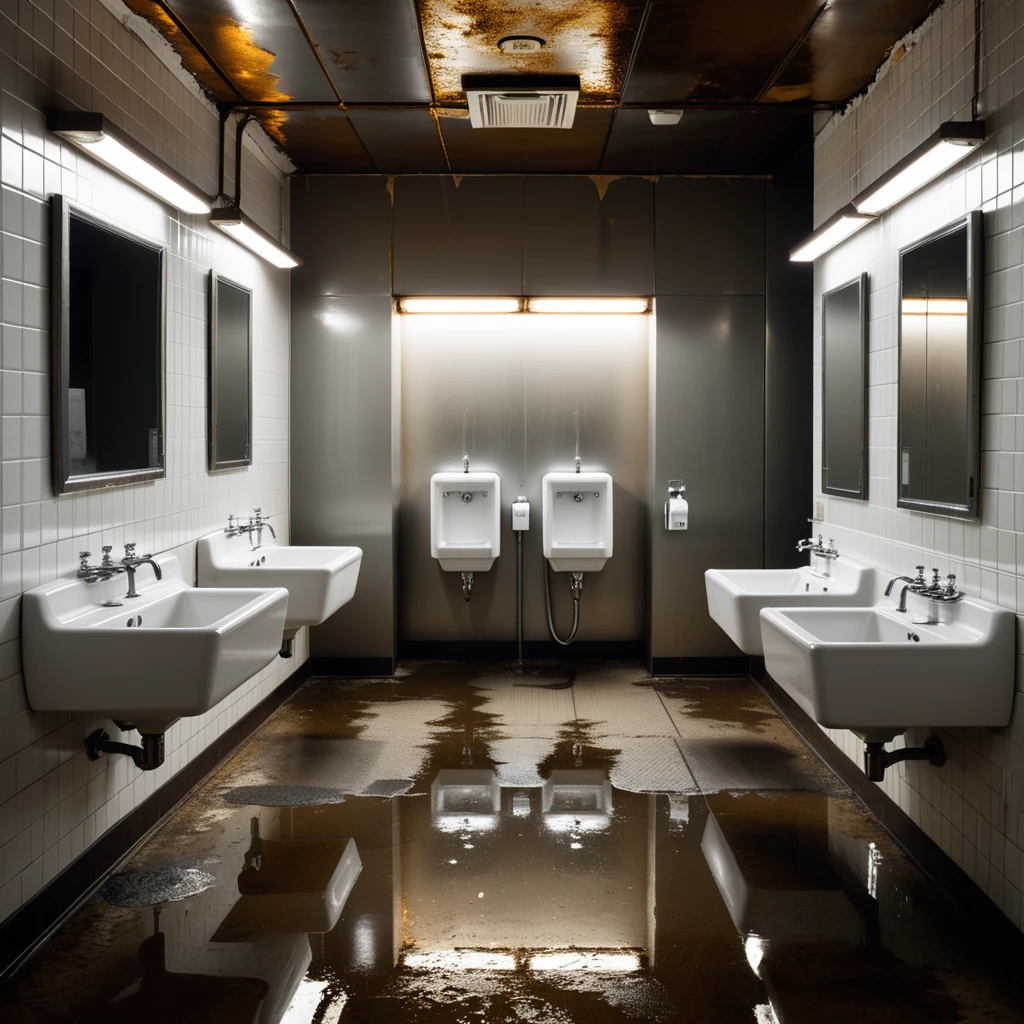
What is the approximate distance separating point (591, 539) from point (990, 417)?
3.09m

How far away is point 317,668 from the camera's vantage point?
573cm

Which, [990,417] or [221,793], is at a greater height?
[990,417]

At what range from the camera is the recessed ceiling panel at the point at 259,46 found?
11.0 ft

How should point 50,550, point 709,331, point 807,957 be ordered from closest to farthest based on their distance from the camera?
point 807,957
point 50,550
point 709,331

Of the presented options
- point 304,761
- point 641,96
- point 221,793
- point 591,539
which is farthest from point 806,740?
point 641,96

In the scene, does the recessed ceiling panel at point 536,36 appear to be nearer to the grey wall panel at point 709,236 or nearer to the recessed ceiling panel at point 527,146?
the recessed ceiling panel at point 527,146

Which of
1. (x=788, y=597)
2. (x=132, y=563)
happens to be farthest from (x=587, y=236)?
(x=132, y=563)

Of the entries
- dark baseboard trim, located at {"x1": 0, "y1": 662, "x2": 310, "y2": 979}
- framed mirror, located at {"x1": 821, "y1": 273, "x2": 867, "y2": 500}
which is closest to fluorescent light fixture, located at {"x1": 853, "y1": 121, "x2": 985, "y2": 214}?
framed mirror, located at {"x1": 821, "y1": 273, "x2": 867, "y2": 500}

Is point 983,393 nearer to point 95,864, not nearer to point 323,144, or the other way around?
point 95,864

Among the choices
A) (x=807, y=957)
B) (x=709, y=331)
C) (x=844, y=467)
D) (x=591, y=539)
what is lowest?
(x=807, y=957)

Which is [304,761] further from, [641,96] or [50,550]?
[641,96]

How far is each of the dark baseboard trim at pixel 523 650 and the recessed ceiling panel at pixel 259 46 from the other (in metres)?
3.14

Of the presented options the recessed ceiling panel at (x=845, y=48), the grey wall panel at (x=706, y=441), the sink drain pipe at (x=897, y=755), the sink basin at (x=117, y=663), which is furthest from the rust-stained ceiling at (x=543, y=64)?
the sink drain pipe at (x=897, y=755)

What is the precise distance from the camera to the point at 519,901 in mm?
2869
